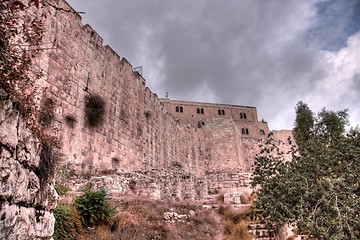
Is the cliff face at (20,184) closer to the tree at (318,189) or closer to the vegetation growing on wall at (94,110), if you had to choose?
the tree at (318,189)

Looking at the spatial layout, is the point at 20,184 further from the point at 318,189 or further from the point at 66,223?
the point at 318,189

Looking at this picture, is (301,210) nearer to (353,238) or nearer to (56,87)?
(353,238)

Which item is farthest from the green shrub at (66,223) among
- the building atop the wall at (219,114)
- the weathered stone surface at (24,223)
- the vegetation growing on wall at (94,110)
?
the building atop the wall at (219,114)

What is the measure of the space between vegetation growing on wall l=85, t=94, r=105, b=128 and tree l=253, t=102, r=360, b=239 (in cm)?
790

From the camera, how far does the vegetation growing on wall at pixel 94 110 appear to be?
14.3m

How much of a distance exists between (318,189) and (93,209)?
548cm

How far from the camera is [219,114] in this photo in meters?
52.2

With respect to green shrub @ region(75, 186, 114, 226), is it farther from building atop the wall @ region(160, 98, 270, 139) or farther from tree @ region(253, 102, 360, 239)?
building atop the wall @ region(160, 98, 270, 139)

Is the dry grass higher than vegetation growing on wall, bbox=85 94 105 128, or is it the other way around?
vegetation growing on wall, bbox=85 94 105 128

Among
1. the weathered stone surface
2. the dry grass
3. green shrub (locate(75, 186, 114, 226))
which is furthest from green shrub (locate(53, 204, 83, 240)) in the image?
the weathered stone surface

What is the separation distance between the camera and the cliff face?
2285 mm

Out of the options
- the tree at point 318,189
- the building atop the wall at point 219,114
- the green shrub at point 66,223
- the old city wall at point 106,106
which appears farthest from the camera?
the building atop the wall at point 219,114

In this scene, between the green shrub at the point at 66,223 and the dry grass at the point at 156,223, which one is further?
the dry grass at the point at 156,223

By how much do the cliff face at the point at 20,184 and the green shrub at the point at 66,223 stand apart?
3.49m
